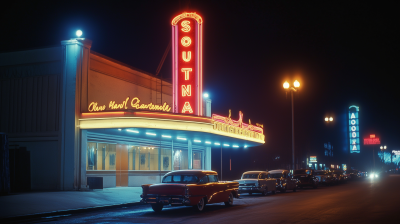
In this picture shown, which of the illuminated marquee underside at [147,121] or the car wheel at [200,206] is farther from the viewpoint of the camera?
the illuminated marquee underside at [147,121]

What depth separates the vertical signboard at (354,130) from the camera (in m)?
106

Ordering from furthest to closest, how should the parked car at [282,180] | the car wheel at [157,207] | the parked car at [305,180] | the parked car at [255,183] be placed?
the parked car at [305,180] → the parked car at [282,180] → the parked car at [255,183] → the car wheel at [157,207]

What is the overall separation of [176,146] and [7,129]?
14232 millimetres

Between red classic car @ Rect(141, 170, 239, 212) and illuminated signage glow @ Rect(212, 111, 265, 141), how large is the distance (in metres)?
10.3

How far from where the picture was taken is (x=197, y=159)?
128 feet

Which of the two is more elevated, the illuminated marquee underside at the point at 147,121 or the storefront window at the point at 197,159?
the illuminated marquee underside at the point at 147,121

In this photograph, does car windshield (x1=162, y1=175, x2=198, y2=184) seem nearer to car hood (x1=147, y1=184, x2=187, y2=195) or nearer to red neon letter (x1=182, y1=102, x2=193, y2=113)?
car hood (x1=147, y1=184, x2=187, y2=195)

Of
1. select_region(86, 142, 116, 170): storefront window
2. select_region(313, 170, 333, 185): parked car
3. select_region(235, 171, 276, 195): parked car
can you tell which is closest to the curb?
select_region(235, 171, 276, 195): parked car

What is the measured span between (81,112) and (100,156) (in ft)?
Result: 12.7

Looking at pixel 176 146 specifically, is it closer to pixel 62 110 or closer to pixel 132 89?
pixel 132 89

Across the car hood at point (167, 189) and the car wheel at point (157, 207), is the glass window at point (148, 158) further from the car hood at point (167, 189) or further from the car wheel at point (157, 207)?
the car hood at point (167, 189)

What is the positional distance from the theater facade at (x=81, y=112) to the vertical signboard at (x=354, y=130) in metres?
86.5

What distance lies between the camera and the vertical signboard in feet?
348

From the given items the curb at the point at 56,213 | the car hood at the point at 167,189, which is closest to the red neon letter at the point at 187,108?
the curb at the point at 56,213
